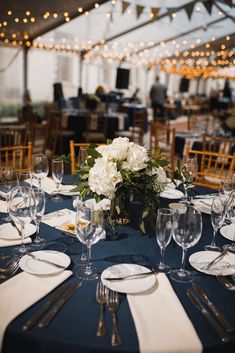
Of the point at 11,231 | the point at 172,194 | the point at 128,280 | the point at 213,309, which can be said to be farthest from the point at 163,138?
the point at 213,309

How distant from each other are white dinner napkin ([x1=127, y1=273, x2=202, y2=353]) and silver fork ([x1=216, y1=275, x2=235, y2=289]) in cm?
20

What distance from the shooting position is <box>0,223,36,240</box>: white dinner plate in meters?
1.66

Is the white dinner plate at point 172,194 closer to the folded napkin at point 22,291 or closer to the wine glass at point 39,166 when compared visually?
the wine glass at point 39,166

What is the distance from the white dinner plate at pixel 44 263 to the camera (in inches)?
54.6

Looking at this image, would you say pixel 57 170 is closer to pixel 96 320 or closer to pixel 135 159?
pixel 135 159

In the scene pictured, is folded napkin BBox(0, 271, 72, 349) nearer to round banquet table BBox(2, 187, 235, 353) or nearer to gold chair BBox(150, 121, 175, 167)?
round banquet table BBox(2, 187, 235, 353)

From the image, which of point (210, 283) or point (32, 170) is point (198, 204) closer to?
point (210, 283)

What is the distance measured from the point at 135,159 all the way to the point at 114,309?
677 mm

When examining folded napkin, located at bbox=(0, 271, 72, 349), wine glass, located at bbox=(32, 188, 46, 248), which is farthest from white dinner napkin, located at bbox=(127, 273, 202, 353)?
wine glass, located at bbox=(32, 188, 46, 248)

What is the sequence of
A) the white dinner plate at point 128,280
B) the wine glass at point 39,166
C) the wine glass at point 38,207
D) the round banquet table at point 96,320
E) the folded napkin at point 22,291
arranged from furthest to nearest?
the wine glass at point 39,166 → the wine glass at point 38,207 → the white dinner plate at point 128,280 → the folded napkin at point 22,291 → the round banquet table at point 96,320

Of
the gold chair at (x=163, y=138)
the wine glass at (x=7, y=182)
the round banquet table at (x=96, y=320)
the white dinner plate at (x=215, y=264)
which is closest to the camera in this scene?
the round banquet table at (x=96, y=320)

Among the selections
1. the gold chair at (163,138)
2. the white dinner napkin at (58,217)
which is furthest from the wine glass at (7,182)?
the gold chair at (163,138)

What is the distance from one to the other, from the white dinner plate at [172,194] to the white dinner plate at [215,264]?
68cm

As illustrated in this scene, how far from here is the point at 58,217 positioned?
1.93 m
